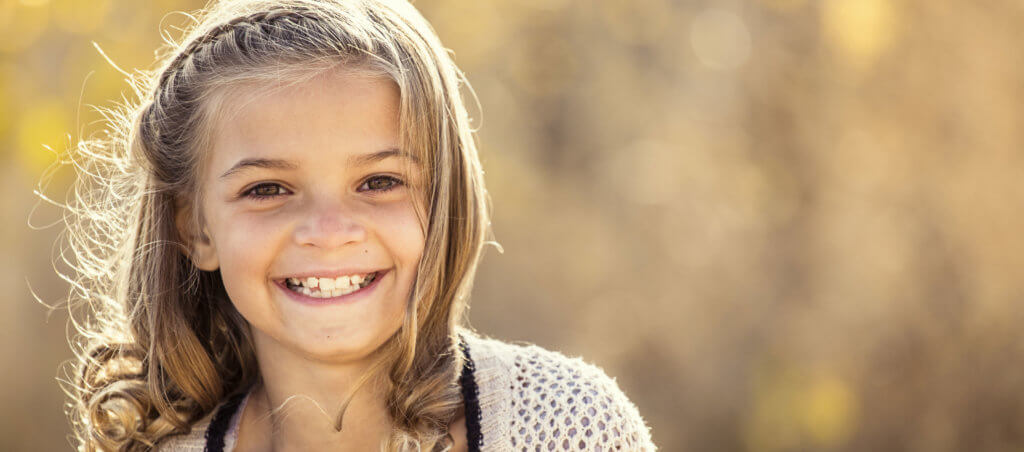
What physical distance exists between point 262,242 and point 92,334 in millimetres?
584

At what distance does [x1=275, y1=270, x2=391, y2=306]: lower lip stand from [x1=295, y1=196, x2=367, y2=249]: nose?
0.10 metres

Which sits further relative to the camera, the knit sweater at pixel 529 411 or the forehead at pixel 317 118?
the knit sweater at pixel 529 411

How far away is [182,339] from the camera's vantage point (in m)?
2.03

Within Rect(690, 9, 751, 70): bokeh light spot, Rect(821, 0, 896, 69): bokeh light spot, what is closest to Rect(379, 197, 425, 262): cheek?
Rect(690, 9, 751, 70): bokeh light spot

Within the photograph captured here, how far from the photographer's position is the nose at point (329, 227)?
1.73m

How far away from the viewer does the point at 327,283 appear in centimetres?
179

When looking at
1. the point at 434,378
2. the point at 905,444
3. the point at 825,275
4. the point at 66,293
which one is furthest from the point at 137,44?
the point at 905,444

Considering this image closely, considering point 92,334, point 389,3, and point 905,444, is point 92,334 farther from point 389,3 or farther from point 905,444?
point 905,444

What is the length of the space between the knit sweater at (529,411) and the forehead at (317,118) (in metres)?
0.50

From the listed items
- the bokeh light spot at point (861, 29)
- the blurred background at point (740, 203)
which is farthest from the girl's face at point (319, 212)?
the bokeh light spot at point (861, 29)

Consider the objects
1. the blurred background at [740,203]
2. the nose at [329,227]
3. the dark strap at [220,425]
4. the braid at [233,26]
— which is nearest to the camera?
the nose at [329,227]

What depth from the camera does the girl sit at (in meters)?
1.76

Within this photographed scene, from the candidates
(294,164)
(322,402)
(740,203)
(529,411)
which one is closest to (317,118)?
(294,164)

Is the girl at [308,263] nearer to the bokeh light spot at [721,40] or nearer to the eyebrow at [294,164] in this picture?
the eyebrow at [294,164]
